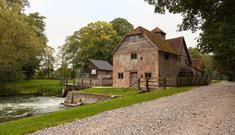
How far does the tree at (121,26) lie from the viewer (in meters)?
63.2

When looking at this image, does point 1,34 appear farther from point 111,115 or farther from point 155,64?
point 111,115

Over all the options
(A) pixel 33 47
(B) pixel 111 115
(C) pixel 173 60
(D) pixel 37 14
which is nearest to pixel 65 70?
(D) pixel 37 14

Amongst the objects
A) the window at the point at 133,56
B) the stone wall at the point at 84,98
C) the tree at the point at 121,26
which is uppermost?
the tree at the point at 121,26

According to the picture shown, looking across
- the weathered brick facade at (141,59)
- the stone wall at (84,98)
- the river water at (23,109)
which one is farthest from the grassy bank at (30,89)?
the weathered brick facade at (141,59)

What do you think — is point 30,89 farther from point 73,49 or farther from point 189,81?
point 189,81

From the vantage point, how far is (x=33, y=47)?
3806 cm

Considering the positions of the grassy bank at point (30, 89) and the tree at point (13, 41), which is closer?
the tree at point (13, 41)

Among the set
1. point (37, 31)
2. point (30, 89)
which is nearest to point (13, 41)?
point (30, 89)

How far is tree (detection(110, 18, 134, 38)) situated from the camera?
6316cm

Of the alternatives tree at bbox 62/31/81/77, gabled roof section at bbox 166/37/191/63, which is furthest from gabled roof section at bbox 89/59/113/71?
gabled roof section at bbox 166/37/191/63

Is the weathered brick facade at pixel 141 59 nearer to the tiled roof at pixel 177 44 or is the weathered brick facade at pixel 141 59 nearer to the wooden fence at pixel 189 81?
the wooden fence at pixel 189 81

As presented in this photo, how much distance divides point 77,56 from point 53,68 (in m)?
11.0

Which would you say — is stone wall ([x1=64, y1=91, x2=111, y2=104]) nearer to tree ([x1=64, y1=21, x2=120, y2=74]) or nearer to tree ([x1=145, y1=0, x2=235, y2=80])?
tree ([x1=145, y1=0, x2=235, y2=80])

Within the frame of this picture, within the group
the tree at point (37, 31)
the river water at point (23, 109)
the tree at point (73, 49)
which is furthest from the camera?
the tree at point (73, 49)
